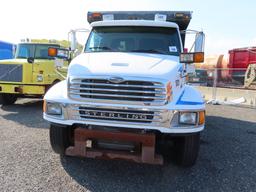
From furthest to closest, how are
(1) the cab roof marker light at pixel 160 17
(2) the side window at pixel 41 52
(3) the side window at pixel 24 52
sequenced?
(3) the side window at pixel 24 52 < (2) the side window at pixel 41 52 < (1) the cab roof marker light at pixel 160 17

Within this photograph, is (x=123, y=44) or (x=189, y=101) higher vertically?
(x=123, y=44)

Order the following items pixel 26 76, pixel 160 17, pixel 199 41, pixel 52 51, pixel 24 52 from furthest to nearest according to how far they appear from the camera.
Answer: pixel 24 52 → pixel 26 76 → pixel 160 17 → pixel 199 41 → pixel 52 51

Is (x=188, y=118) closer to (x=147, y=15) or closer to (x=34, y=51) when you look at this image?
(x=147, y=15)

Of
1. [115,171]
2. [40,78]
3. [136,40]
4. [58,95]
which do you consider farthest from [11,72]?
[115,171]

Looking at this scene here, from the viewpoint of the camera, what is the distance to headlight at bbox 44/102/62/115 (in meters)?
4.05

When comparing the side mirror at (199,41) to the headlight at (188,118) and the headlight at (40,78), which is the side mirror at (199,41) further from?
the headlight at (40,78)

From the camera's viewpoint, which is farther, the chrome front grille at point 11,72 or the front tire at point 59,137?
the chrome front grille at point 11,72

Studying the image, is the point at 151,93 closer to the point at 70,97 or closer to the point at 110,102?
the point at 110,102

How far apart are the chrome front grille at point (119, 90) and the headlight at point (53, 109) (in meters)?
0.28

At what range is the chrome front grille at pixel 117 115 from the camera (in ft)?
12.4

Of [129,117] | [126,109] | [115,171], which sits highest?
[126,109]

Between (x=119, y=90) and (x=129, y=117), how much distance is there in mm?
397

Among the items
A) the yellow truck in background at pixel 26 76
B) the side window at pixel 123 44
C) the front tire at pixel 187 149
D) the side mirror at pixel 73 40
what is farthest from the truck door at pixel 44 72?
the front tire at pixel 187 149

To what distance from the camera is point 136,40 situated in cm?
510
